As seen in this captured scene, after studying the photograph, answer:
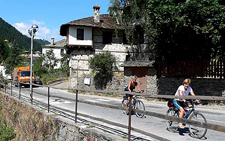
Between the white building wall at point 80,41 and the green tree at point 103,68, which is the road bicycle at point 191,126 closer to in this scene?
the green tree at point 103,68

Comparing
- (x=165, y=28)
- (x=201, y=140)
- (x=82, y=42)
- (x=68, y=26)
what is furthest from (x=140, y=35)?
(x=201, y=140)

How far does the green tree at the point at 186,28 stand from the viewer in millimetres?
14234

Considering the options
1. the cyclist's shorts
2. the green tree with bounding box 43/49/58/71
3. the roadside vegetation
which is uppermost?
the green tree with bounding box 43/49/58/71

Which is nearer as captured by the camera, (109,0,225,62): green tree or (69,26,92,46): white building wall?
(109,0,225,62): green tree

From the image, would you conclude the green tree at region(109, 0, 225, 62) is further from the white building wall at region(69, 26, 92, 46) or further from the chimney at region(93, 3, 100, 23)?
the chimney at region(93, 3, 100, 23)

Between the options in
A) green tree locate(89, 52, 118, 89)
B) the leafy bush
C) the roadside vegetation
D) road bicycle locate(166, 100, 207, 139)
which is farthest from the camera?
green tree locate(89, 52, 118, 89)

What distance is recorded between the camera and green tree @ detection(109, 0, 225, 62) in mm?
14234

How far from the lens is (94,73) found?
87.9 feet

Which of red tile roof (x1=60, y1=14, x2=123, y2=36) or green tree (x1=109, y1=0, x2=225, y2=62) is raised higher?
red tile roof (x1=60, y1=14, x2=123, y2=36)

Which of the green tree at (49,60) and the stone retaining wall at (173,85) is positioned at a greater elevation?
the green tree at (49,60)

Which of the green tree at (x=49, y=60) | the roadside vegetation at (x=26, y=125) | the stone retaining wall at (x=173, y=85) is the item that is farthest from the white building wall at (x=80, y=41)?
the green tree at (x=49, y=60)

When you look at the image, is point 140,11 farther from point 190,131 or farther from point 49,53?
point 49,53

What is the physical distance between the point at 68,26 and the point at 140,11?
10.7 metres

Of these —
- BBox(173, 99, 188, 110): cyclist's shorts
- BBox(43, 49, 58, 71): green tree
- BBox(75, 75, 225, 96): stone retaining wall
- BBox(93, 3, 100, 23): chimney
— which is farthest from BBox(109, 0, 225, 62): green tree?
BBox(43, 49, 58, 71): green tree
